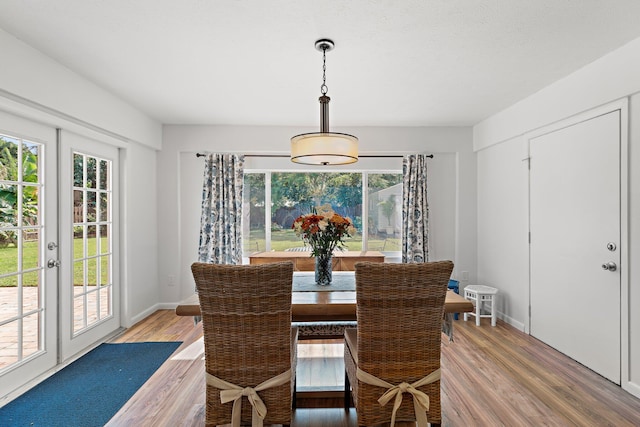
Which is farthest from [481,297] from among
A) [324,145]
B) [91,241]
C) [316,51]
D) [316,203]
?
[91,241]

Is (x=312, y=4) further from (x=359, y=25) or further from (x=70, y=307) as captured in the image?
(x=70, y=307)

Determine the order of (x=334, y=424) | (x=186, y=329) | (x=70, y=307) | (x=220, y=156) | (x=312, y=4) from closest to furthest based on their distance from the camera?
(x=312, y=4)
(x=334, y=424)
(x=70, y=307)
(x=186, y=329)
(x=220, y=156)

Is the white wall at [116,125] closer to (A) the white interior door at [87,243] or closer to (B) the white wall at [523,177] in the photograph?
(A) the white interior door at [87,243]

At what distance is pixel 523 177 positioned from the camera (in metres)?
3.73

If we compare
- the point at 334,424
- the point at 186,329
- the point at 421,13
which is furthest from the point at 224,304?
the point at 186,329

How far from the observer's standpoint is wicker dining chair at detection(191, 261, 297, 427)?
5.34ft

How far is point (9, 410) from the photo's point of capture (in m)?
2.23

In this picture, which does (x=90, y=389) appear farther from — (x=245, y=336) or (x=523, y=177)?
(x=523, y=177)

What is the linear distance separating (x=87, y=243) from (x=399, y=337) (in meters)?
3.14

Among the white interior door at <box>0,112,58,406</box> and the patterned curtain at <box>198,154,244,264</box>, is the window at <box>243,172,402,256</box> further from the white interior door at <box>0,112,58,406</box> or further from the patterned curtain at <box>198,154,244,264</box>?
the white interior door at <box>0,112,58,406</box>

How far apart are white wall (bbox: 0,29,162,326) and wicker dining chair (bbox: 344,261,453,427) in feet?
8.67

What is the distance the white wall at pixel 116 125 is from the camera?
7.80ft

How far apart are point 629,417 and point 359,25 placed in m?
2.97

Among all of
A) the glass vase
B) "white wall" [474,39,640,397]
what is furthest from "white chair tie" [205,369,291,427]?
"white wall" [474,39,640,397]
